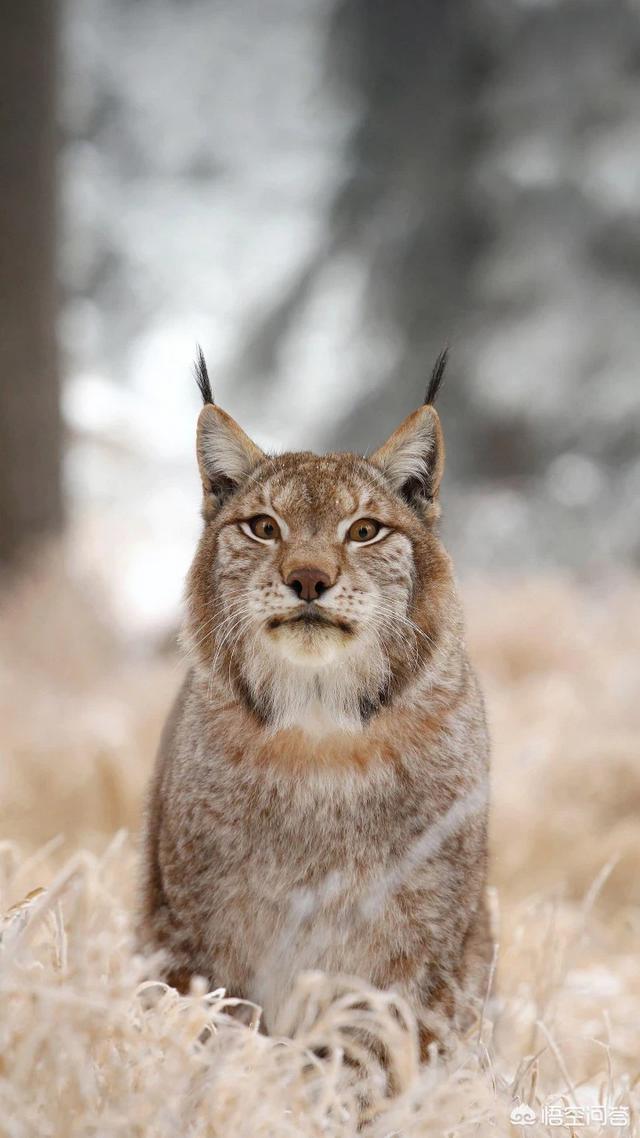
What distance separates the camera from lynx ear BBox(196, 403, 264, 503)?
6.20 feet

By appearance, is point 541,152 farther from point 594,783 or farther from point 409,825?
point 409,825

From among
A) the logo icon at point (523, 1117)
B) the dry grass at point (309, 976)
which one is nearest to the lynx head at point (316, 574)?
the dry grass at point (309, 976)

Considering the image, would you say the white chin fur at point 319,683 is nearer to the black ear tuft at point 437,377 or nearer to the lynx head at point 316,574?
the lynx head at point 316,574

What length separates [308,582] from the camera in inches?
66.5

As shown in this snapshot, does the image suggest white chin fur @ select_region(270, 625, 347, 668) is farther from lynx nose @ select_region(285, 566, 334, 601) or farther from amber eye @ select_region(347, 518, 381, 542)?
amber eye @ select_region(347, 518, 381, 542)

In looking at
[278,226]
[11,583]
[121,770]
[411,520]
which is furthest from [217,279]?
[411,520]

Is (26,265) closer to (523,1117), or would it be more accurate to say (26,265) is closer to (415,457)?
(415,457)

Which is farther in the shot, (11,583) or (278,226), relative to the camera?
(278,226)

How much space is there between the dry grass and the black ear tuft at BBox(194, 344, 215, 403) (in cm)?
74

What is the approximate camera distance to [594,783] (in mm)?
4020

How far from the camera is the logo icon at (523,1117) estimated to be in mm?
1682

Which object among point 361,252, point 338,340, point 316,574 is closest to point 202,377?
point 316,574

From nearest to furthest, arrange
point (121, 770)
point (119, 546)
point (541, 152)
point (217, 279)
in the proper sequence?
point (121, 770), point (119, 546), point (541, 152), point (217, 279)

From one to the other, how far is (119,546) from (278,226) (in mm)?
3097
